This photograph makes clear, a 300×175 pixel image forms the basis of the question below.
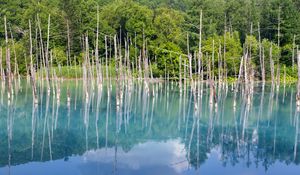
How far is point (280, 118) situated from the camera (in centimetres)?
3070

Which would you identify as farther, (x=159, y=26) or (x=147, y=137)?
(x=159, y=26)

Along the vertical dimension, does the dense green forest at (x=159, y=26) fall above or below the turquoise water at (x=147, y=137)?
above

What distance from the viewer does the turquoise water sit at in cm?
1809

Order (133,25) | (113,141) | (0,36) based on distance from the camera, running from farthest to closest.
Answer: (0,36) < (133,25) < (113,141)

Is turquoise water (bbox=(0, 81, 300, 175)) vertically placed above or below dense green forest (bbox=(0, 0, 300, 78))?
below

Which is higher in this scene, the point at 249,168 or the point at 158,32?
the point at 158,32

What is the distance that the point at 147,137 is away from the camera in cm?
2480

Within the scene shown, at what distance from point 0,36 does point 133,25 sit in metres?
23.3

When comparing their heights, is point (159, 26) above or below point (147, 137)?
above

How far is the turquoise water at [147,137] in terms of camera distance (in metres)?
18.1

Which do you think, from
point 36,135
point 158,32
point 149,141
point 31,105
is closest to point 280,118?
point 149,141

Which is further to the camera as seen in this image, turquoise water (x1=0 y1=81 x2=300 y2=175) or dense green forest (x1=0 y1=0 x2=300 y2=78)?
dense green forest (x1=0 y1=0 x2=300 y2=78)

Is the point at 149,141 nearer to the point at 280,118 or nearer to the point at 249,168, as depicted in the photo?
the point at 249,168

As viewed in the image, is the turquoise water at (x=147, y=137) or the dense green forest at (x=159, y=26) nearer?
the turquoise water at (x=147, y=137)
